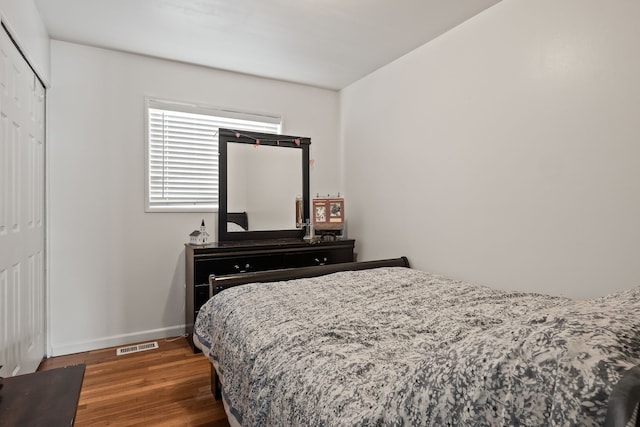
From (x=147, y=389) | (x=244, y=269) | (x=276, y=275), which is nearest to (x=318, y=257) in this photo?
(x=244, y=269)

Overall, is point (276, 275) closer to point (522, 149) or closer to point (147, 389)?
point (147, 389)

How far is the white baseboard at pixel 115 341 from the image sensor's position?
293 cm

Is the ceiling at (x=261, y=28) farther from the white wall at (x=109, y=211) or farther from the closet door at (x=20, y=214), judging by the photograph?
the closet door at (x=20, y=214)

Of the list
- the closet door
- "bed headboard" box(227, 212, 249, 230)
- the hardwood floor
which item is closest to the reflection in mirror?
"bed headboard" box(227, 212, 249, 230)

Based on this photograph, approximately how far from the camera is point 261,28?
2703 mm

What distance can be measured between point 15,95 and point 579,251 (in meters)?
3.31

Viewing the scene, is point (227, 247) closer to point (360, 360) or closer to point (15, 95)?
point (15, 95)

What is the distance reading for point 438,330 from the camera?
5.08 ft

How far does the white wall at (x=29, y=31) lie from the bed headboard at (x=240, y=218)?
1787 mm

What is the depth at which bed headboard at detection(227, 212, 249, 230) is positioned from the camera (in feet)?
11.6

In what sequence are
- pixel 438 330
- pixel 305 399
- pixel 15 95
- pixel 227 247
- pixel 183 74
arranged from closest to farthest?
pixel 305 399 → pixel 438 330 → pixel 15 95 → pixel 227 247 → pixel 183 74

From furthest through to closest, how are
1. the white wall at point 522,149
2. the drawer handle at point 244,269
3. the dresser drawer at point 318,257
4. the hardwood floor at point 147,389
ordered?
the dresser drawer at point 318,257, the drawer handle at point 244,269, the hardwood floor at point 147,389, the white wall at point 522,149

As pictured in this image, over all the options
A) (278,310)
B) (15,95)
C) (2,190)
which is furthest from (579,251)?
(15,95)

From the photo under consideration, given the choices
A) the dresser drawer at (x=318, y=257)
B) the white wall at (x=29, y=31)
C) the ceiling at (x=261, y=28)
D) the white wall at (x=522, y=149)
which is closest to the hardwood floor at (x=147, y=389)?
the dresser drawer at (x=318, y=257)
